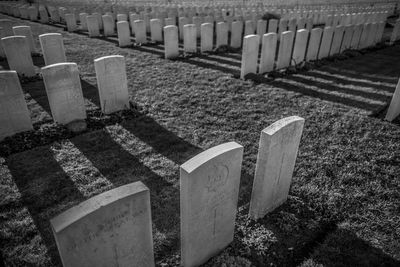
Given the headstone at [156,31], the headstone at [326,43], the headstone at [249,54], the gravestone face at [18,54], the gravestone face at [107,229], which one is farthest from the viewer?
the headstone at [156,31]

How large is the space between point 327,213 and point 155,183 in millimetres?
2312

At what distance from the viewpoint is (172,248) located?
10.2ft

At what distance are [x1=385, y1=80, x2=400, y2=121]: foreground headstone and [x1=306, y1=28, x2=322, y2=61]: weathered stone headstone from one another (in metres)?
4.54

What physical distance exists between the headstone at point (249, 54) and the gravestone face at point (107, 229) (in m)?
6.44

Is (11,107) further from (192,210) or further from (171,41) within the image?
(171,41)

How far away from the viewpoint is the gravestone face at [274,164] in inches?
120

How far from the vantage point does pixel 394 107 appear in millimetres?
5668

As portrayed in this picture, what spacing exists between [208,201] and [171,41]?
8.09 m

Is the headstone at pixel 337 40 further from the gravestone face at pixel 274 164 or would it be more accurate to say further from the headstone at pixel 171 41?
the gravestone face at pixel 274 164

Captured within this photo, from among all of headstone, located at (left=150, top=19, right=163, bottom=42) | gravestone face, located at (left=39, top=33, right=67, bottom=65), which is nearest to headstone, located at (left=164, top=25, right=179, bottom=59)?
headstone, located at (left=150, top=19, right=163, bottom=42)

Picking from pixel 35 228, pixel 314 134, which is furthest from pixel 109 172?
pixel 314 134

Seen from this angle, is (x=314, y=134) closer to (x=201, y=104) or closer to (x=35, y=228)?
(x=201, y=104)

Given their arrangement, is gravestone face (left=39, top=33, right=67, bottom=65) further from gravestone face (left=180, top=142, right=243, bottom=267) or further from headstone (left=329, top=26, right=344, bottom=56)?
headstone (left=329, top=26, right=344, bottom=56)

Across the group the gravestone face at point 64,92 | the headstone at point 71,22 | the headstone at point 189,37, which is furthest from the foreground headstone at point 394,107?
the headstone at point 71,22
